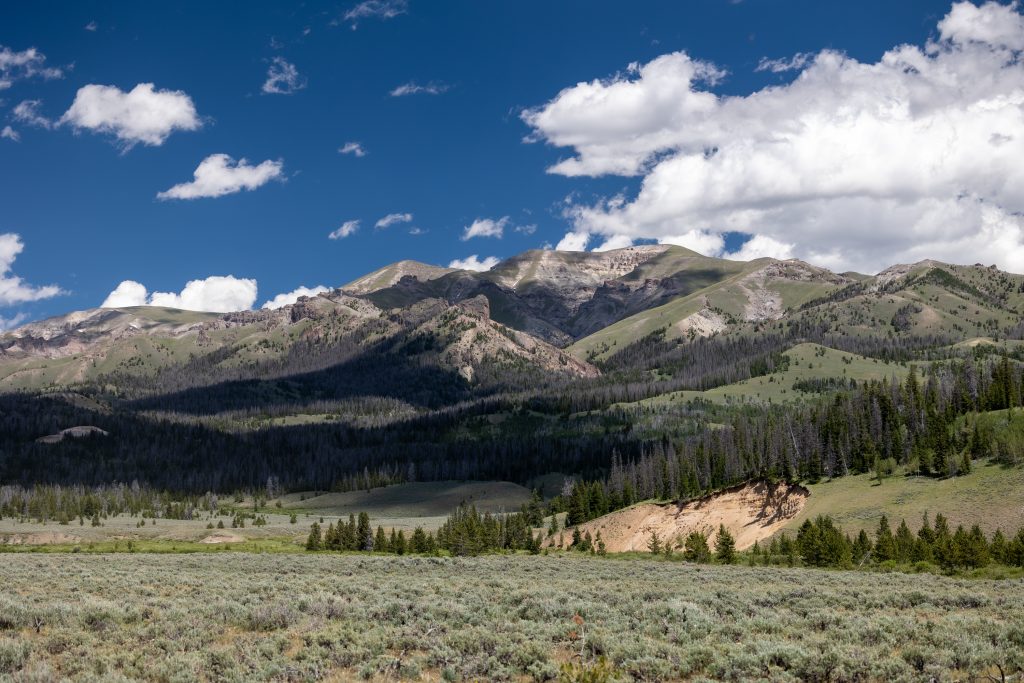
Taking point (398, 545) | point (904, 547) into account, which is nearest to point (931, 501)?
point (904, 547)

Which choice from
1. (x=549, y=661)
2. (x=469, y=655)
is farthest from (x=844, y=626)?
(x=469, y=655)

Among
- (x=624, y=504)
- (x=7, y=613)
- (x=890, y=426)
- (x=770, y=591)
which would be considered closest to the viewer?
(x=7, y=613)

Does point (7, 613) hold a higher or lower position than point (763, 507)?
higher

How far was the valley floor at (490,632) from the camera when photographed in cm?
1927

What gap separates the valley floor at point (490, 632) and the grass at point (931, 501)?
4825cm

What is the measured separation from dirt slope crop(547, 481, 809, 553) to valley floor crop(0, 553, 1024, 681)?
2603 inches

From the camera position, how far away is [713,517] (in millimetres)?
107188

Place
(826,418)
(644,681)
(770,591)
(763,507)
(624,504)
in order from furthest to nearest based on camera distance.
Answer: (624,504)
(826,418)
(763,507)
(770,591)
(644,681)

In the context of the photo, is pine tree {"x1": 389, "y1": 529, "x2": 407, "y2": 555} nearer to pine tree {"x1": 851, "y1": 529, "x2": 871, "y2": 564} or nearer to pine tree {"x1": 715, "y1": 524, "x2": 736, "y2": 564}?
pine tree {"x1": 715, "y1": 524, "x2": 736, "y2": 564}

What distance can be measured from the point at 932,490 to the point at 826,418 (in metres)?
36.5

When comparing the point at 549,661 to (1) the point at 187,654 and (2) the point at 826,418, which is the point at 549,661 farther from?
(2) the point at 826,418

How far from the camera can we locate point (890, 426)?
112562 mm

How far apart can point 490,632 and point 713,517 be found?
90.8 m

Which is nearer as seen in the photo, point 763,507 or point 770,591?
point 770,591
